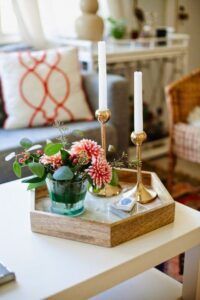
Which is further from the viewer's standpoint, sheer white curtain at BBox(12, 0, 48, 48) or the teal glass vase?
sheer white curtain at BBox(12, 0, 48, 48)

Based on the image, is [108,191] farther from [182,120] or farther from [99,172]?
[182,120]

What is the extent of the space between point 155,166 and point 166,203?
163 centimetres

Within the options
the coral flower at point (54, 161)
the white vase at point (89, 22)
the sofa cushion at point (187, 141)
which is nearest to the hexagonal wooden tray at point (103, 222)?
the coral flower at point (54, 161)

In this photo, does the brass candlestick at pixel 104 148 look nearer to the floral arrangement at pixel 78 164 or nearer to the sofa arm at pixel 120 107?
the floral arrangement at pixel 78 164

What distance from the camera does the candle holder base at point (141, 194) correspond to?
1212 mm

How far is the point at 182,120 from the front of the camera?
232cm

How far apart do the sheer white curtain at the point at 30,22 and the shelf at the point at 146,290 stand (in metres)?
1.80

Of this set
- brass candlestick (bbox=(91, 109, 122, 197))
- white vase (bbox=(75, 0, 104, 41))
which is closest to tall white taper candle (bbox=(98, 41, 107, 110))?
brass candlestick (bbox=(91, 109, 122, 197))

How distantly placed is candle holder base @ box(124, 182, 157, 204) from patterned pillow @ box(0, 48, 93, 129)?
1045mm

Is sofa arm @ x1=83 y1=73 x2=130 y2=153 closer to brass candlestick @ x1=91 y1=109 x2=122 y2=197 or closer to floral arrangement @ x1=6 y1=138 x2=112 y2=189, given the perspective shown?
brass candlestick @ x1=91 y1=109 x2=122 y2=197

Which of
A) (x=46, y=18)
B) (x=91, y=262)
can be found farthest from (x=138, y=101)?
(x=46, y=18)

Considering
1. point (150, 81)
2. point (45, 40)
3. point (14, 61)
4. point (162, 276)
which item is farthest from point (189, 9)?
point (162, 276)

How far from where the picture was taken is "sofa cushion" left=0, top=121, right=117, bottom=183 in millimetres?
1818

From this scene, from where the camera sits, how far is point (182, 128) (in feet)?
7.16
